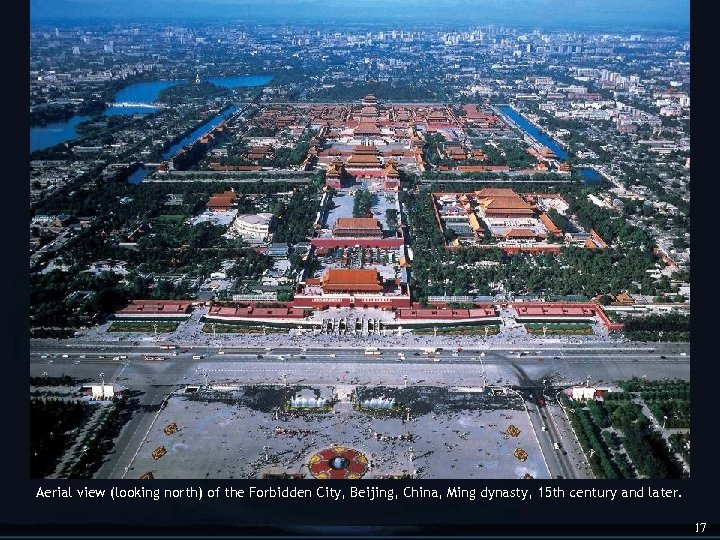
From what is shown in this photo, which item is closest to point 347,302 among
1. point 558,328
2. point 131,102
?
point 558,328

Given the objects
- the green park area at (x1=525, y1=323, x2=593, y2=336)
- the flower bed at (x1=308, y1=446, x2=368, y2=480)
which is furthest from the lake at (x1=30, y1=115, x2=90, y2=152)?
the flower bed at (x1=308, y1=446, x2=368, y2=480)

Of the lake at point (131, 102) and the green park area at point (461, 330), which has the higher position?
the lake at point (131, 102)

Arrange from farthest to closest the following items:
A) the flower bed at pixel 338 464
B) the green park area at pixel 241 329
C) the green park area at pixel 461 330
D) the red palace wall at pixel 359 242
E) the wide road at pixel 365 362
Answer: the red palace wall at pixel 359 242, the green park area at pixel 241 329, the green park area at pixel 461 330, the wide road at pixel 365 362, the flower bed at pixel 338 464

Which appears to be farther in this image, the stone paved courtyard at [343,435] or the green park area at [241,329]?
the green park area at [241,329]

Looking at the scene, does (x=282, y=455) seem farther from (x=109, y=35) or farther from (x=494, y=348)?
(x=109, y=35)

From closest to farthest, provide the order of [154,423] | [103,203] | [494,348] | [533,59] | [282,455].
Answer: [282,455] → [154,423] → [494,348] → [103,203] → [533,59]

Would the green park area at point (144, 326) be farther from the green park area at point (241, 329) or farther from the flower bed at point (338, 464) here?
the flower bed at point (338, 464)

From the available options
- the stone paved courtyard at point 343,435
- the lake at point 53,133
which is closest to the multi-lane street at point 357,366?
the stone paved courtyard at point 343,435

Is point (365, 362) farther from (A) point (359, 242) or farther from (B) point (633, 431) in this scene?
(A) point (359, 242)

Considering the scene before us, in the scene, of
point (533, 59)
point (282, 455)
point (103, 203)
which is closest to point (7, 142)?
point (282, 455)

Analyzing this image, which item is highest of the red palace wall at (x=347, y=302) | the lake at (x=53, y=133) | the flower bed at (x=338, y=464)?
the lake at (x=53, y=133)

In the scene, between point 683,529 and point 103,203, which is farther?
point 103,203
